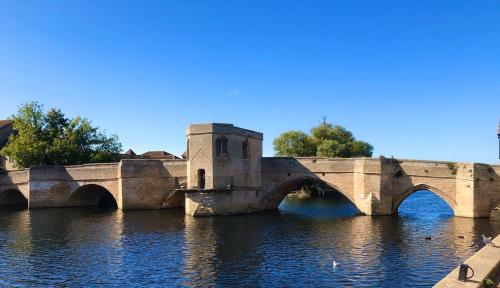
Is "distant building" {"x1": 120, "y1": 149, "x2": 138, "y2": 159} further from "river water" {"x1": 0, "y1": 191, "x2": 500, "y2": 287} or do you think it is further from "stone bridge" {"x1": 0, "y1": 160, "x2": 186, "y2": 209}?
"river water" {"x1": 0, "y1": 191, "x2": 500, "y2": 287}

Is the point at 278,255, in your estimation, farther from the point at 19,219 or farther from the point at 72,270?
the point at 19,219

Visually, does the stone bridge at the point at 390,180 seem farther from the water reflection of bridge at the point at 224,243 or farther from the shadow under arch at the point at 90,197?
the shadow under arch at the point at 90,197

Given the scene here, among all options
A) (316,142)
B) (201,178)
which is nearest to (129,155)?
(316,142)

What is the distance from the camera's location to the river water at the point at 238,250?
19.9 m

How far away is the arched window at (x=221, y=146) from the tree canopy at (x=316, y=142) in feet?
93.3

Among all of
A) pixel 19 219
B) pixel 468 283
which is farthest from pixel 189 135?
pixel 468 283

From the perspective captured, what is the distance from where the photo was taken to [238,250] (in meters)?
25.6

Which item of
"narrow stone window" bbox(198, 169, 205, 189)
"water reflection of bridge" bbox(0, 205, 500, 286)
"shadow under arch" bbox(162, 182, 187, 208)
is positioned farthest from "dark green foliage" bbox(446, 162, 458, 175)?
"shadow under arch" bbox(162, 182, 187, 208)

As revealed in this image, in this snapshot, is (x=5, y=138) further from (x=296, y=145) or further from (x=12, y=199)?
(x=296, y=145)

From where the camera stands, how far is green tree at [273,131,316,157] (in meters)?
67.9

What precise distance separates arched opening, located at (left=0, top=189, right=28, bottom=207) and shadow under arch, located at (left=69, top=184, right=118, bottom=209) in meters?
10.0

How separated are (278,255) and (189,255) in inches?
207

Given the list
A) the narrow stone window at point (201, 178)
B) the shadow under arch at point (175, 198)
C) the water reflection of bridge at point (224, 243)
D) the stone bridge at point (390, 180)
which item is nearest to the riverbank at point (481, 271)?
the water reflection of bridge at point (224, 243)

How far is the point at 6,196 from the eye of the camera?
57.5 meters
